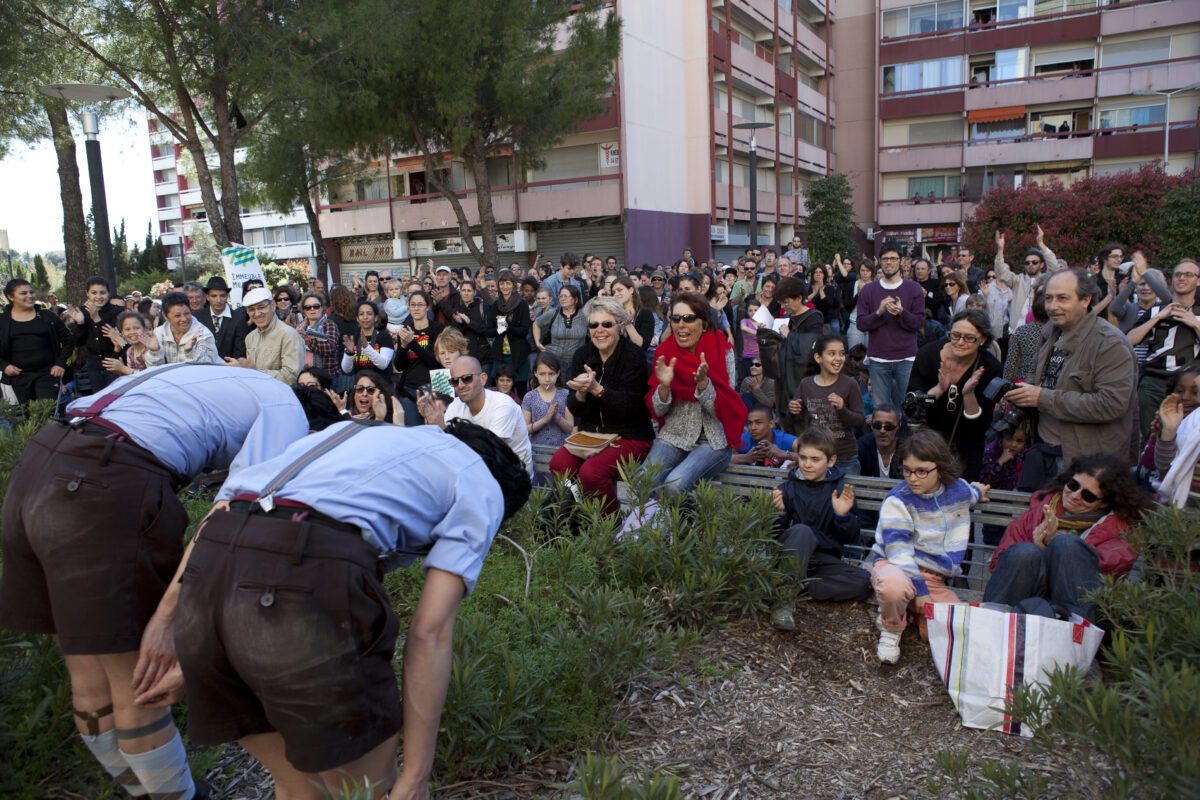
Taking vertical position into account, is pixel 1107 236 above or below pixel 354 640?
above

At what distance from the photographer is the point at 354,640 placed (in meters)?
2.00

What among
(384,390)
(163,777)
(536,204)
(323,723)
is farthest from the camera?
(536,204)

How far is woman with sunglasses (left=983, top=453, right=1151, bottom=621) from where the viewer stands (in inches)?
144

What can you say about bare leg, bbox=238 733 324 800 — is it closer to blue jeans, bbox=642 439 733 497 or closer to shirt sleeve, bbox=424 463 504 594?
shirt sleeve, bbox=424 463 504 594

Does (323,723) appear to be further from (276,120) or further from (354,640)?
(276,120)

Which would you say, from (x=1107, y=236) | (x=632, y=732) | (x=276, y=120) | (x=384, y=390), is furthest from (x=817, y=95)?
(x=632, y=732)

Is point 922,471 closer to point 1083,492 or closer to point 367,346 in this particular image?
point 1083,492

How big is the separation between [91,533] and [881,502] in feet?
12.9

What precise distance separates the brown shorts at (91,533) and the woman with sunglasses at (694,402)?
3.13 meters

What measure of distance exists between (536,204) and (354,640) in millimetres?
31252

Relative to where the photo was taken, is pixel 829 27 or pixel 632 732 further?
pixel 829 27

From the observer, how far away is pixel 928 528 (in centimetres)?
424

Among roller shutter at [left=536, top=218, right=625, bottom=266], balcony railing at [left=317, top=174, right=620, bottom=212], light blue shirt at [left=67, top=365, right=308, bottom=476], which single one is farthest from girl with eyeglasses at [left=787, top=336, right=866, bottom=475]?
balcony railing at [left=317, top=174, right=620, bottom=212]

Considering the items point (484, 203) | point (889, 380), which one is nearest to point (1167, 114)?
point (484, 203)
